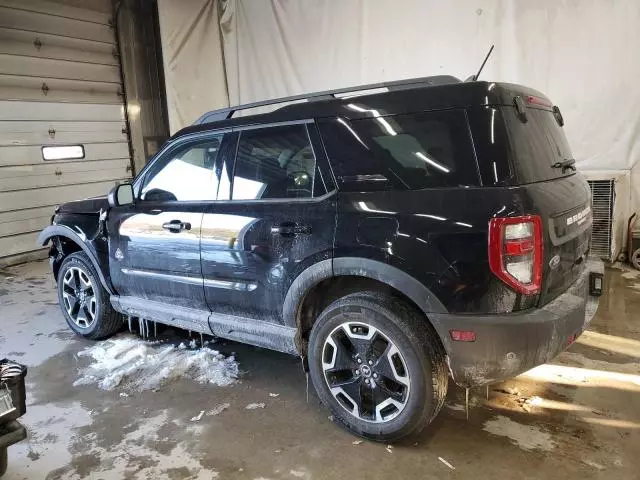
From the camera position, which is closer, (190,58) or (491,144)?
(491,144)

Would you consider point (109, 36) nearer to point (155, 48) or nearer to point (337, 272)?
point (155, 48)

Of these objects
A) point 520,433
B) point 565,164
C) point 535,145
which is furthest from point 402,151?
point 520,433

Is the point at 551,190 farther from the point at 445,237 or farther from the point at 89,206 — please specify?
the point at 89,206

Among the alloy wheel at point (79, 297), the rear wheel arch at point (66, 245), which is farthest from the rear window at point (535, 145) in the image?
the alloy wheel at point (79, 297)

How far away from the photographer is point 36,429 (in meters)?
2.95

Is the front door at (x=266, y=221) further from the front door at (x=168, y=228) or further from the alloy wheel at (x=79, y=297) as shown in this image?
the alloy wheel at (x=79, y=297)

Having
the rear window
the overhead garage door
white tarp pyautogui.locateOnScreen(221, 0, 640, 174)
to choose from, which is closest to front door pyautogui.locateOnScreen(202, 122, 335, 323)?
the rear window

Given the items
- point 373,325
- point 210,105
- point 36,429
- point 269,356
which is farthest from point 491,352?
point 210,105

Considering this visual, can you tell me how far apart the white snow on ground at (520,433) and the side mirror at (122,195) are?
2856 mm

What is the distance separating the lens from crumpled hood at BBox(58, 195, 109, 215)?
3994 mm

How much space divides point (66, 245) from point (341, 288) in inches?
113

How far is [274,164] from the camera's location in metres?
2.97

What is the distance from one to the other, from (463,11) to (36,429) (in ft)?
20.4

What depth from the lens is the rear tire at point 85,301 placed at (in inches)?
162
